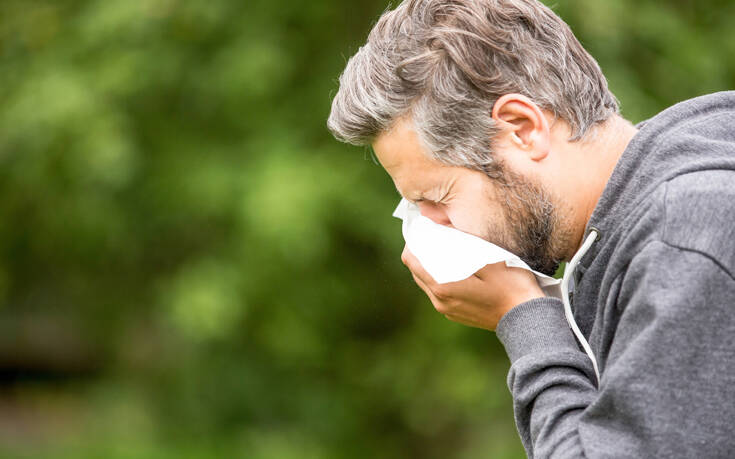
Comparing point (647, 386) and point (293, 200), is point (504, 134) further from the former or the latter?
point (293, 200)

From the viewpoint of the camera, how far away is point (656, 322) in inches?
62.3

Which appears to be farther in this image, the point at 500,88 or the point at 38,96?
the point at 38,96

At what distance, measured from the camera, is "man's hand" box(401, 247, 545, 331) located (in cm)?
208

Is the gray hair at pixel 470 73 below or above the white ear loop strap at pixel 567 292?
above

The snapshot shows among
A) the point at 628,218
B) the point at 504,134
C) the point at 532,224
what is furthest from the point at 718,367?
the point at 504,134

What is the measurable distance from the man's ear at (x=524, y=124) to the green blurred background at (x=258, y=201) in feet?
7.07

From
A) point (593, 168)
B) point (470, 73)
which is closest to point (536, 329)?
point (593, 168)

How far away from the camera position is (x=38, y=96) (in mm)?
4539

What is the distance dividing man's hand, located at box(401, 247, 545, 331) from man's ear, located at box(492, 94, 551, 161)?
11.3 inches

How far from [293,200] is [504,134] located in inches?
93.8

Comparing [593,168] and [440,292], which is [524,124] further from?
[440,292]

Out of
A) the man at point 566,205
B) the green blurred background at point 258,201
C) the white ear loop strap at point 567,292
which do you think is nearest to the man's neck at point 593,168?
the man at point 566,205

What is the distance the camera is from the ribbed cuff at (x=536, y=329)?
6.36 feet

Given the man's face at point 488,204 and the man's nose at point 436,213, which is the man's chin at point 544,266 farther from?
the man's nose at point 436,213
